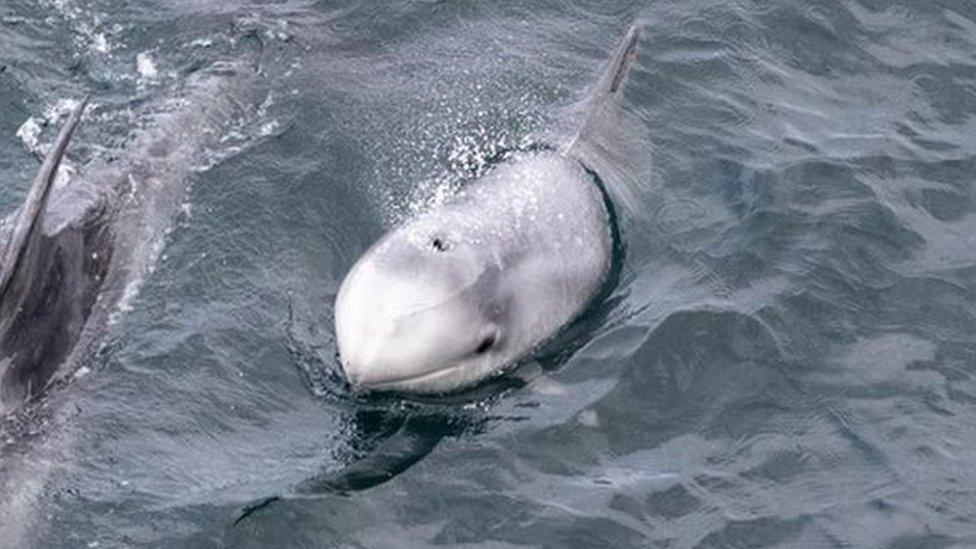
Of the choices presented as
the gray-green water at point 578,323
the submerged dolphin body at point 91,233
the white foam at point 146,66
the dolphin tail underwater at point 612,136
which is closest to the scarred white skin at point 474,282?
the gray-green water at point 578,323

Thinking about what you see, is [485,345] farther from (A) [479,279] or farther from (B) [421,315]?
(B) [421,315]

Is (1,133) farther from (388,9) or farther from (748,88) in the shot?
(748,88)

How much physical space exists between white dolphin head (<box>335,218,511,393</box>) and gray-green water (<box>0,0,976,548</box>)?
320 millimetres

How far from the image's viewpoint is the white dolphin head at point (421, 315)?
43.0 feet

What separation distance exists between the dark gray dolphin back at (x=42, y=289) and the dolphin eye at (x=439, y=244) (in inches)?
104

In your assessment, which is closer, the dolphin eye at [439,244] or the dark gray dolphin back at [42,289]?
the dark gray dolphin back at [42,289]

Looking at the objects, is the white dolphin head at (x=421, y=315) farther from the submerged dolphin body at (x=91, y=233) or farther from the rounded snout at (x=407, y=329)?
the submerged dolphin body at (x=91, y=233)

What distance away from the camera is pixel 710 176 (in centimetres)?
1670

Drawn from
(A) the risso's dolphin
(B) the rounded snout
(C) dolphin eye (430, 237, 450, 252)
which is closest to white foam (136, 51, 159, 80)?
(A) the risso's dolphin

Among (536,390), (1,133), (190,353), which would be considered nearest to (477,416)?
(536,390)

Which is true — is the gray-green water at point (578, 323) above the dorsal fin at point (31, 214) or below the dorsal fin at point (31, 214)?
below

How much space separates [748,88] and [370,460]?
22.5ft

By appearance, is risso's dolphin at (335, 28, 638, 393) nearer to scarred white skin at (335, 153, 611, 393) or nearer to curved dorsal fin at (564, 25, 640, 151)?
scarred white skin at (335, 153, 611, 393)

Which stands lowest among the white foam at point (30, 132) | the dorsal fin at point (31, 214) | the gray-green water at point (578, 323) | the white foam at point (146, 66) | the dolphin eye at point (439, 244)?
the gray-green water at point (578, 323)
